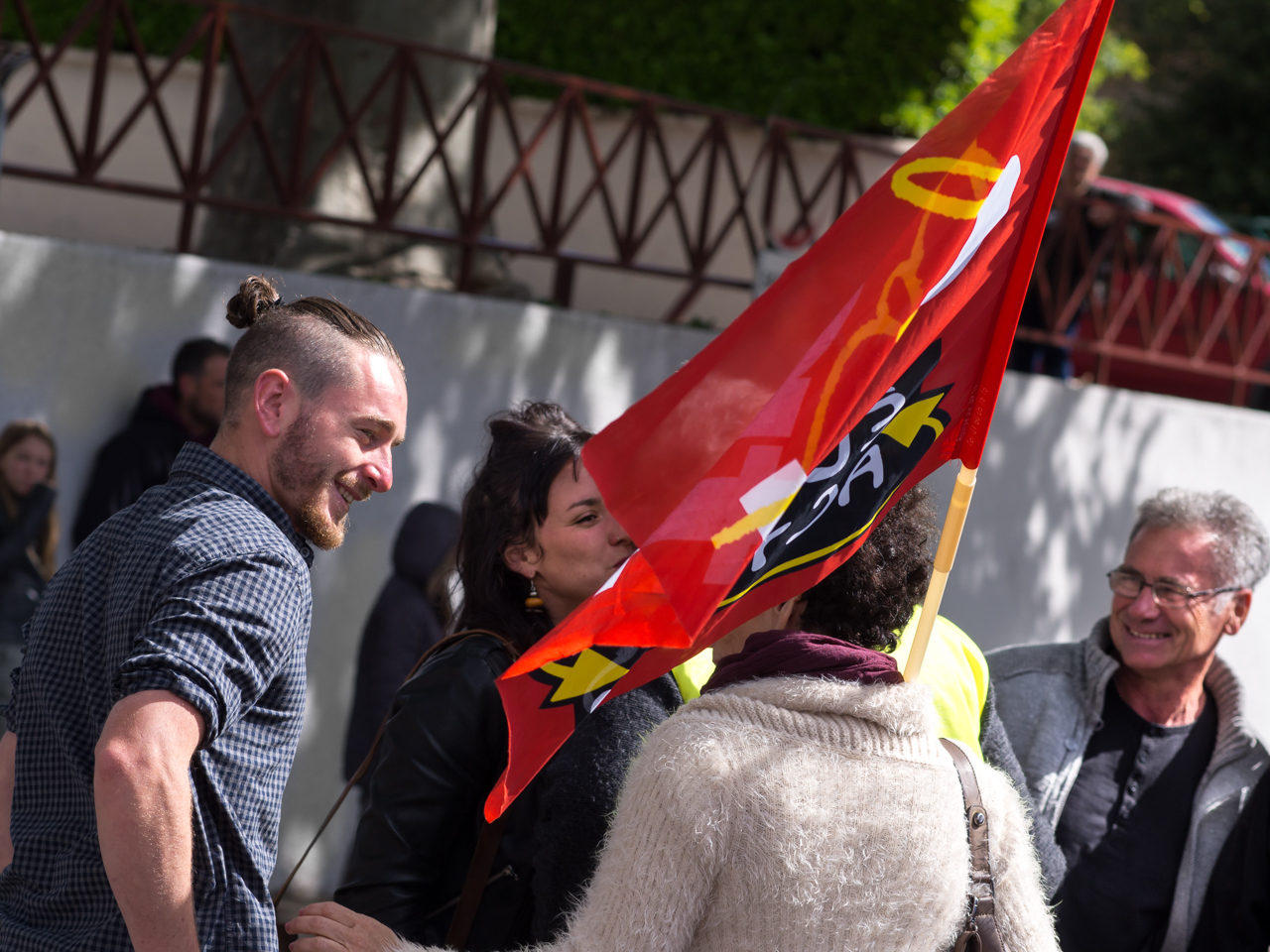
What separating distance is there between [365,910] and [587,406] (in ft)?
14.4

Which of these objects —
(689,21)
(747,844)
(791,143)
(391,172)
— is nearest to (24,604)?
(391,172)

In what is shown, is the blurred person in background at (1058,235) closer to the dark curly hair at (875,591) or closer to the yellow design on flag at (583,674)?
the dark curly hair at (875,591)

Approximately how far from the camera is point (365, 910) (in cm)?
225

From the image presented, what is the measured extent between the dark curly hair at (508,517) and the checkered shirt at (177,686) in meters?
0.65

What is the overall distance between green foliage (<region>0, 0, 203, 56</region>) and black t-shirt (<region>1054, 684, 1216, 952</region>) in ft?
34.4

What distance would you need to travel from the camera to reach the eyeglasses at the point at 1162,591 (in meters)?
3.39

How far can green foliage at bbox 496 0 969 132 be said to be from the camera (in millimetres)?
10312

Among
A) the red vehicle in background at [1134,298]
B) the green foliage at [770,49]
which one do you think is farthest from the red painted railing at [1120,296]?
the green foliage at [770,49]

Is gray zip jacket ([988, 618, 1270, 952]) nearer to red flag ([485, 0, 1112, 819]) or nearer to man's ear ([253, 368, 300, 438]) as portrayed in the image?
red flag ([485, 0, 1112, 819])

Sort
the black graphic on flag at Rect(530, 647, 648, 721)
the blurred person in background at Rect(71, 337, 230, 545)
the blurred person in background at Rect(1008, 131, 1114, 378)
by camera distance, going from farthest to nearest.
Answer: the blurred person in background at Rect(1008, 131, 1114, 378) → the blurred person in background at Rect(71, 337, 230, 545) → the black graphic on flag at Rect(530, 647, 648, 721)

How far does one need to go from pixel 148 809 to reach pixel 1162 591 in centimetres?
262

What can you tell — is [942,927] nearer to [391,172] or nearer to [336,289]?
[336,289]

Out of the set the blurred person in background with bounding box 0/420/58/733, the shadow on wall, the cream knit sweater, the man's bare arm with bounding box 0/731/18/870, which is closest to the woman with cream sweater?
the cream knit sweater

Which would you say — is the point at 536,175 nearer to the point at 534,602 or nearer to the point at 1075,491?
the point at 1075,491
